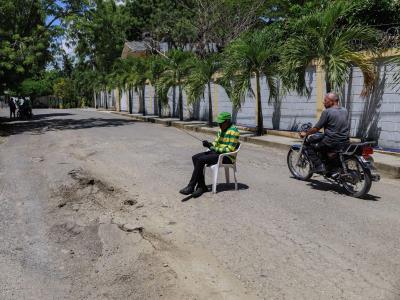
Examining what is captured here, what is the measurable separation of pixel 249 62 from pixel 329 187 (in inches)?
355

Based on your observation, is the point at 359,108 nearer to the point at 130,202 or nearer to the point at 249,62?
the point at 249,62

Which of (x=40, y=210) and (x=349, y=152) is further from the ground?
(x=349, y=152)

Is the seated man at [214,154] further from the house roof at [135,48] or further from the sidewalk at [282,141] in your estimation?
the house roof at [135,48]

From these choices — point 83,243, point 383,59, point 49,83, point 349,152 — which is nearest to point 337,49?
point 383,59

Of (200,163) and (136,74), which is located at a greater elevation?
(136,74)

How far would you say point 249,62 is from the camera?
646 inches

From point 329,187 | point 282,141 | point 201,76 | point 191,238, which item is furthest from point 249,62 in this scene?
point 191,238

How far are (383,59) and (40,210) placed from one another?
29.9ft

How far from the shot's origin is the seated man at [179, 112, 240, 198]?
7.50 metres

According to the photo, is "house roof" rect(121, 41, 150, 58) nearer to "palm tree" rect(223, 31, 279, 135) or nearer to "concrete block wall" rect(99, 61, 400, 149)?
"concrete block wall" rect(99, 61, 400, 149)

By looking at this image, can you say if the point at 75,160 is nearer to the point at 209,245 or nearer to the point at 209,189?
the point at 209,189

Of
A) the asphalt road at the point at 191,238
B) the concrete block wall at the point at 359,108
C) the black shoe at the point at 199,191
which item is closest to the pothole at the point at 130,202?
the asphalt road at the point at 191,238

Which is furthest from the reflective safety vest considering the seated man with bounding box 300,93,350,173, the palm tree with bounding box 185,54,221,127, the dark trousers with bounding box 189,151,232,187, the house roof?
the house roof

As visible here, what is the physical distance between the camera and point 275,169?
10.2 m
